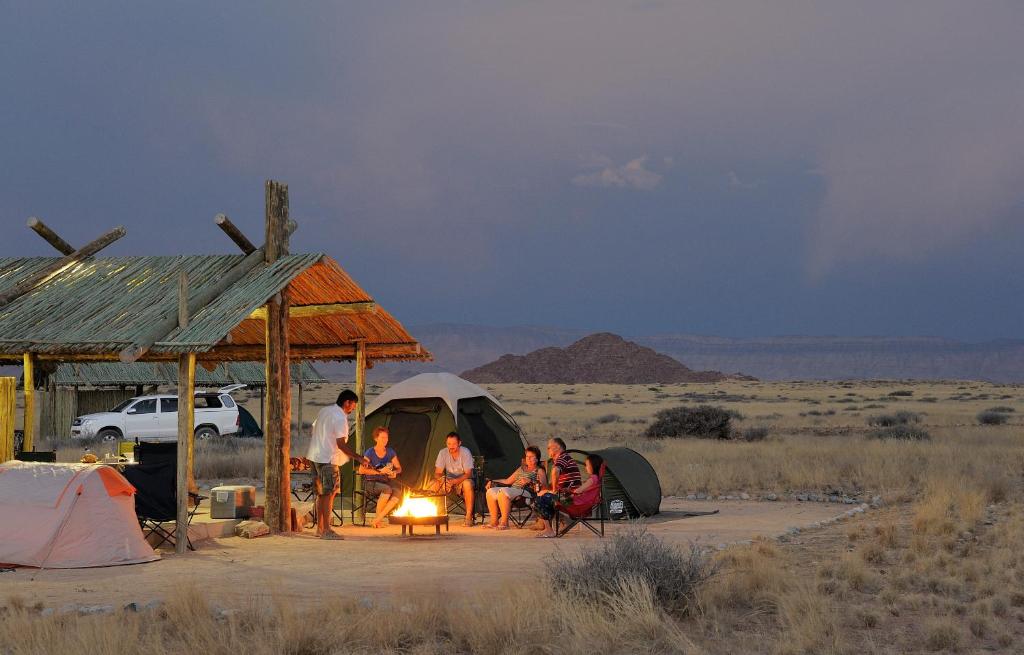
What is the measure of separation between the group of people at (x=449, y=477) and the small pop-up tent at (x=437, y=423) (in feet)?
2.80

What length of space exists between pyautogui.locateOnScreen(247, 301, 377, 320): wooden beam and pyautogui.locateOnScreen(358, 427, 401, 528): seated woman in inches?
57.9

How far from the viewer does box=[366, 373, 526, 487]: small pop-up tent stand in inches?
586

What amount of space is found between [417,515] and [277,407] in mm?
1990

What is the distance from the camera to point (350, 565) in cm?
1019

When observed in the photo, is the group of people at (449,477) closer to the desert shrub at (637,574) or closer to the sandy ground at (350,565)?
the sandy ground at (350,565)

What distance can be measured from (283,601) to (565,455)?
19.1 feet

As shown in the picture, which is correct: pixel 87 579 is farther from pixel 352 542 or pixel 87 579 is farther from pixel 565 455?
pixel 565 455

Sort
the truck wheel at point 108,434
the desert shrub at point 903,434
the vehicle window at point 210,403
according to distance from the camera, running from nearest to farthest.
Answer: the desert shrub at point 903,434 < the truck wheel at point 108,434 < the vehicle window at point 210,403

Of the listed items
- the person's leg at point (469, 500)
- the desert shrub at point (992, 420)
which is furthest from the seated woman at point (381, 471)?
the desert shrub at point (992, 420)

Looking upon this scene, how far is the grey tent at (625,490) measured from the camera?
14.0 meters

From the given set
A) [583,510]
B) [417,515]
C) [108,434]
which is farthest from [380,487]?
[108,434]

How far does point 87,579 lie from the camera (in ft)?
30.7

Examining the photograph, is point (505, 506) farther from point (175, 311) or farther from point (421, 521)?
point (175, 311)

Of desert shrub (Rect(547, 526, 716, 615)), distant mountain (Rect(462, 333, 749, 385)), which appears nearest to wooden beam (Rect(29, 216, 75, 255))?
desert shrub (Rect(547, 526, 716, 615))
